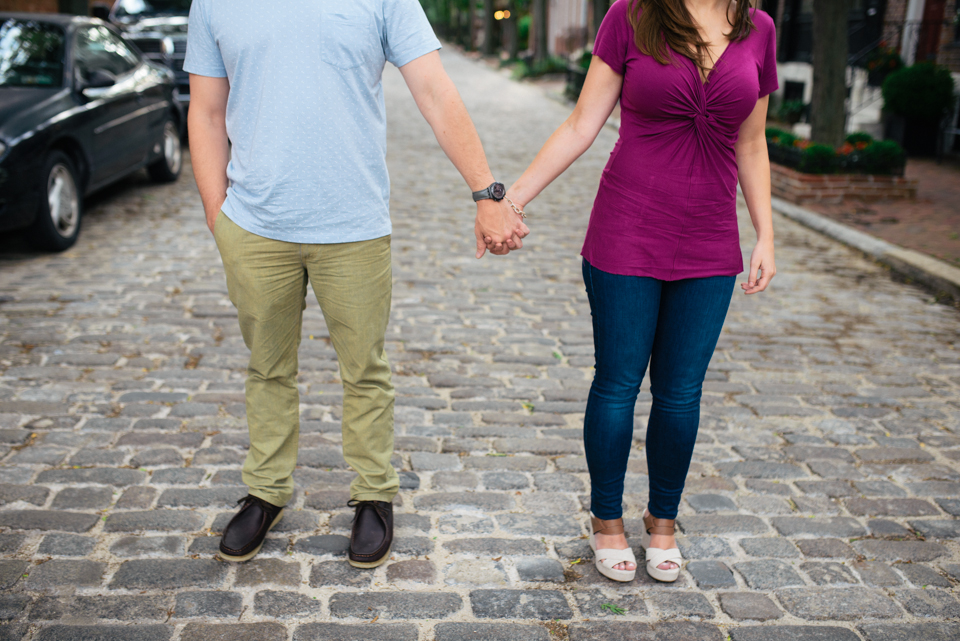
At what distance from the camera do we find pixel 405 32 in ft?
8.20

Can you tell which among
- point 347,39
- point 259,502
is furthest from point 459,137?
point 259,502

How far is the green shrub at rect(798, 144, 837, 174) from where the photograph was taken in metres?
10.2

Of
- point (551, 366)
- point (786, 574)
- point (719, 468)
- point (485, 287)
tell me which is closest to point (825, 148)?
point (485, 287)

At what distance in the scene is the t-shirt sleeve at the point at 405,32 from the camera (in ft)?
8.11

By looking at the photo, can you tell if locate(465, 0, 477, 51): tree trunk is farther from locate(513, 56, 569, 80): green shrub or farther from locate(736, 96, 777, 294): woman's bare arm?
locate(736, 96, 777, 294): woman's bare arm

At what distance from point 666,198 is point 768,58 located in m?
0.54

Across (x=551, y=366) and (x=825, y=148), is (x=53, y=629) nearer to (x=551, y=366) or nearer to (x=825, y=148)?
(x=551, y=366)

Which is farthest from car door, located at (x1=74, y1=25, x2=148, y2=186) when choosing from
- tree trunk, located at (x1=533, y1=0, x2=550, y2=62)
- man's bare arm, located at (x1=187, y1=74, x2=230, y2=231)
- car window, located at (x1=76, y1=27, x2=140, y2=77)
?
tree trunk, located at (x1=533, y1=0, x2=550, y2=62)

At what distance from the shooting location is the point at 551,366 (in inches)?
194

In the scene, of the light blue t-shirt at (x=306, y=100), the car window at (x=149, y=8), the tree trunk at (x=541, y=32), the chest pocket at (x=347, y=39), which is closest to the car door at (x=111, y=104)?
the light blue t-shirt at (x=306, y=100)

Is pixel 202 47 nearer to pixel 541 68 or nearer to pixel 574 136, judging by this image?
pixel 574 136

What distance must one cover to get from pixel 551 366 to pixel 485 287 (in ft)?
5.50

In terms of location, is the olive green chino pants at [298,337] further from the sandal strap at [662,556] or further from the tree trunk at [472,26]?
the tree trunk at [472,26]

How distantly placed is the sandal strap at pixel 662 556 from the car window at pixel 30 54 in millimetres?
6538
